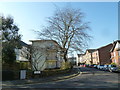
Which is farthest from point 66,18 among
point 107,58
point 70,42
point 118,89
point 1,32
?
point 107,58

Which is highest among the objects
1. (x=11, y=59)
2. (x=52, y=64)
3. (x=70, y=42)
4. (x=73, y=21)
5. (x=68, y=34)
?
(x=73, y=21)

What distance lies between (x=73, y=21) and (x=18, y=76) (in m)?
15.8

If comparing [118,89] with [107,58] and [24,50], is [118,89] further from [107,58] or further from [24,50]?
[107,58]

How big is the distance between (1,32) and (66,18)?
507 inches

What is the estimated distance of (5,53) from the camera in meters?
19.0

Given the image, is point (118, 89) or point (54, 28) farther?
point (54, 28)

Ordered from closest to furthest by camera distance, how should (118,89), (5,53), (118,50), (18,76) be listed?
(118,89) → (18,76) → (5,53) → (118,50)

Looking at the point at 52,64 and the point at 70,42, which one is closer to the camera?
the point at 70,42

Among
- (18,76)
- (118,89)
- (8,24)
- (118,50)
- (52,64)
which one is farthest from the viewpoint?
(118,50)

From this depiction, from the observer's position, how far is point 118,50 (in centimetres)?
4050

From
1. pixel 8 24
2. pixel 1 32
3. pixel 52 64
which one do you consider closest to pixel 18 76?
pixel 1 32

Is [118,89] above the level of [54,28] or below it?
below

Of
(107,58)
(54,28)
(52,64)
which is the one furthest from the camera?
(107,58)

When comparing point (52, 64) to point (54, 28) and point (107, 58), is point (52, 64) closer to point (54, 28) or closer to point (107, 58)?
point (54, 28)
